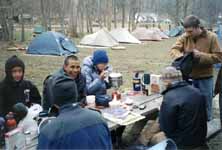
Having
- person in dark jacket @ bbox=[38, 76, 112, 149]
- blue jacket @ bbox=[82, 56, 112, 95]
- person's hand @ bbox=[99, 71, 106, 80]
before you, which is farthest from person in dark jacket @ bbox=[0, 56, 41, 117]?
person in dark jacket @ bbox=[38, 76, 112, 149]

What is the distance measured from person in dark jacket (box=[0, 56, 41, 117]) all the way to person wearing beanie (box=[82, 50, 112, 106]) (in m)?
0.78

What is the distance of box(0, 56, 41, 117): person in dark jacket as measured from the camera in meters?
4.05

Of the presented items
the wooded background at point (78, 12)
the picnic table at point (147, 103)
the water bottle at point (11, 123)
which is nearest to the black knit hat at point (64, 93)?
the water bottle at point (11, 123)

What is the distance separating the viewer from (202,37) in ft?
15.3

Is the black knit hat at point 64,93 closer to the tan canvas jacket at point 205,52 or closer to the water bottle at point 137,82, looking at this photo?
the water bottle at point 137,82

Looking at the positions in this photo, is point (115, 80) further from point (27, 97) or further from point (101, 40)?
point (101, 40)

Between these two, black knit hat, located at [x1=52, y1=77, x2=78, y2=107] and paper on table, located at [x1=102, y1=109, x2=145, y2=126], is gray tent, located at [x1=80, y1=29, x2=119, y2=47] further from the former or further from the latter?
black knit hat, located at [x1=52, y1=77, x2=78, y2=107]

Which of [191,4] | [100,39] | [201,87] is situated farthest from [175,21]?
[201,87]

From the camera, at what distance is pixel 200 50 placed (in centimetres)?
470

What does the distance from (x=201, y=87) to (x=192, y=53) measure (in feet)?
1.84

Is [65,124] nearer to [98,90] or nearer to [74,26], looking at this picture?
[98,90]

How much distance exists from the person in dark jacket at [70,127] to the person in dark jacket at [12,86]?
6.49ft

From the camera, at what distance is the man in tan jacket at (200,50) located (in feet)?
14.9

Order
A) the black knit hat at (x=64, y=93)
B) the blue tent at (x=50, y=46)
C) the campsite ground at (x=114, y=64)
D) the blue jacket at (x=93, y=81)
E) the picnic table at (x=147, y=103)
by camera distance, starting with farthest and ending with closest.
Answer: the blue tent at (x=50, y=46), the campsite ground at (x=114, y=64), the blue jacket at (x=93, y=81), the picnic table at (x=147, y=103), the black knit hat at (x=64, y=93)
